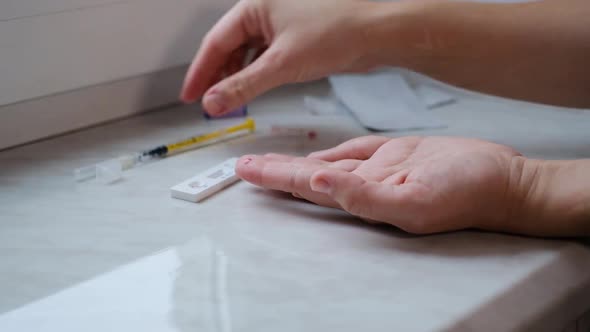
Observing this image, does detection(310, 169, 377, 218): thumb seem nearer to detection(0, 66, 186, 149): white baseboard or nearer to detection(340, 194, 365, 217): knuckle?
detection(340, 194, 365, 217): knuckle

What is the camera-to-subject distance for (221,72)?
2.90ft

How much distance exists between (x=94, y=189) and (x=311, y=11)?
0.34 m

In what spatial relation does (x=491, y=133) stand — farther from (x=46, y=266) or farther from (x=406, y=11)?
(x=46, y=266)

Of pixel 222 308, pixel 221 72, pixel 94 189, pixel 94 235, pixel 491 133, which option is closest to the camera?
pixel 222 308

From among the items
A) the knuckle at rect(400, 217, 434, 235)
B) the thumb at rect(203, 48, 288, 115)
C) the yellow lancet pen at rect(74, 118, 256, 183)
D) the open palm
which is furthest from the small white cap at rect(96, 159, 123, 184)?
the knuckle at rect(400, 217, 434, 235)

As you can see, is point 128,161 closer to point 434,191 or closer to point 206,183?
point 206,183

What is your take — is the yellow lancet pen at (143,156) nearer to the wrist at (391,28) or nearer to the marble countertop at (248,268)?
the marble countertop at (248,268)

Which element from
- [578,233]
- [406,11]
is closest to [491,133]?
[406,11]

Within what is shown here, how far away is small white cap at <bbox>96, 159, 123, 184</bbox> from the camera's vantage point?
0.70m

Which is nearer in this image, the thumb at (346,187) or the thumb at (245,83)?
the thumb at (346,187)

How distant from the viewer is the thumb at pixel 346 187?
0.50m

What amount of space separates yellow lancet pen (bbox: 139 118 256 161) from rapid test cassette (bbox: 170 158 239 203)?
0.11 meters

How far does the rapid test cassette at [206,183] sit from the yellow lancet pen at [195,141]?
11 centimetres

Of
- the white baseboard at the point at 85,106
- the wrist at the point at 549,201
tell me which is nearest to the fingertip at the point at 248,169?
the wrist at the point at 549,201
